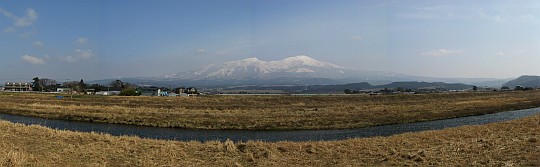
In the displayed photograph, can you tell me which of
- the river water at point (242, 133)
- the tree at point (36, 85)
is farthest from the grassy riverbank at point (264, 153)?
the tree at point (36, 85)

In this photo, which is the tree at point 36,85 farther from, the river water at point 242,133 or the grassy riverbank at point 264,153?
the grassy riverbank at point 264,153

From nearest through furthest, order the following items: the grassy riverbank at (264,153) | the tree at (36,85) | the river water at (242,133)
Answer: the grassy riverbank at (264,153) < the river water at (242,133) < the tree at (36,85)

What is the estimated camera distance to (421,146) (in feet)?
47.6

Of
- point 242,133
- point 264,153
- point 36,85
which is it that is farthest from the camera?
point 36,85

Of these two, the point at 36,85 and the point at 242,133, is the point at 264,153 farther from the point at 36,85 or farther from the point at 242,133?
the point at 36,85

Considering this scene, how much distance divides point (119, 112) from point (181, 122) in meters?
10.9

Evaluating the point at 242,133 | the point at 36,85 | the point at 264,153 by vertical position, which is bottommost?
the point at 242,133

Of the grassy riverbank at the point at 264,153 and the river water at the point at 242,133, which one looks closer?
the grassy riverbank at the point at 264,153

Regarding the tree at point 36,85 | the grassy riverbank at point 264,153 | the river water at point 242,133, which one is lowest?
the river water at point 242,133

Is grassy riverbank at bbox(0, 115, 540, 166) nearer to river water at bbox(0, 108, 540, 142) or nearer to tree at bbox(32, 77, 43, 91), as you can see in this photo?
river water at bbox(0, 108, 540, 142)

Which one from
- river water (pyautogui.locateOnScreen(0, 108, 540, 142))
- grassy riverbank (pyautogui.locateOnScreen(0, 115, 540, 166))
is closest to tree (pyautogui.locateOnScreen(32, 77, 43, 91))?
river water (pyautogui.locateOnScreen(0, 108, 540, 142))

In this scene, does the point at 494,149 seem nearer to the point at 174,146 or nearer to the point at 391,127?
the point at 174,146

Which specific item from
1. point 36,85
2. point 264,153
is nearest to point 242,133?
point 264,153

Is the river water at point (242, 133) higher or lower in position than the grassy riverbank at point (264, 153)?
lower
